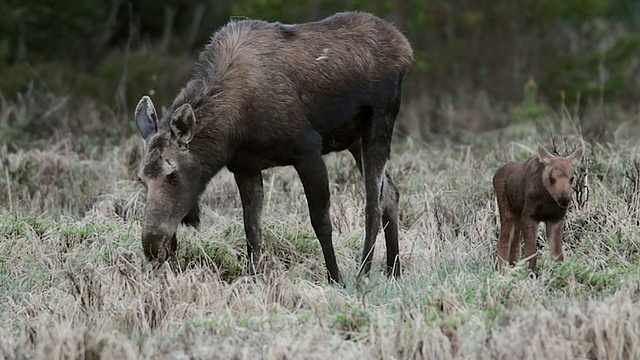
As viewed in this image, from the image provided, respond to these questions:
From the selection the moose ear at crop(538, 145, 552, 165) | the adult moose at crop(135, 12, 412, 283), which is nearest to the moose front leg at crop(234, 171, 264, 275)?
the adult moose at crop(135, 12, 412, 283)

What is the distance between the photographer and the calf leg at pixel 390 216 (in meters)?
8.87

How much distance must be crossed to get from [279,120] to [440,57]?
1243cm

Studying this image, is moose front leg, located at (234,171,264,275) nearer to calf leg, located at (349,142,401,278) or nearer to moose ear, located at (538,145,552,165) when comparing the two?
calf leg, located at (349,142,401,278)

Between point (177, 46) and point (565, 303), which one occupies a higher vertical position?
point (565, 303)

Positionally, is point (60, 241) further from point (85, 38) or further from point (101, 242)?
point (85, 38)

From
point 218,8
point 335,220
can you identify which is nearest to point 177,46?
point 218,8

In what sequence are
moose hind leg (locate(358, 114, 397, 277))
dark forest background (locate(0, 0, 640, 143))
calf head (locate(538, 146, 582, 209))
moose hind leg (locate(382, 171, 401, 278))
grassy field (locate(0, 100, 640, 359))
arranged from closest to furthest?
grassy field (locate(0, 100, 640, 359))
calf head (locate(538, 146, 582, 209))
moose hind leg (locate(358, 114, 397, 277))
moose hind leg (locate(382, 171, 401, 278))
dark forest background (locate(0, 0, 640, 143))

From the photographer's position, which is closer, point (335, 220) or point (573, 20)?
point (335, 220)

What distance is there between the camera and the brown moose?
7.41m

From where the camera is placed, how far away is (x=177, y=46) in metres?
23.4

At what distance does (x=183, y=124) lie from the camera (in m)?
7.84

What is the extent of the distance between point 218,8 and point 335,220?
49.4ft

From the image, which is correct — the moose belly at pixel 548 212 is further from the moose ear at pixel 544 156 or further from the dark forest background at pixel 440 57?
the dark forest background at pixel 440 57

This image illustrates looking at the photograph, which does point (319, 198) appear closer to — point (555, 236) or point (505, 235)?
point (505, 235)
